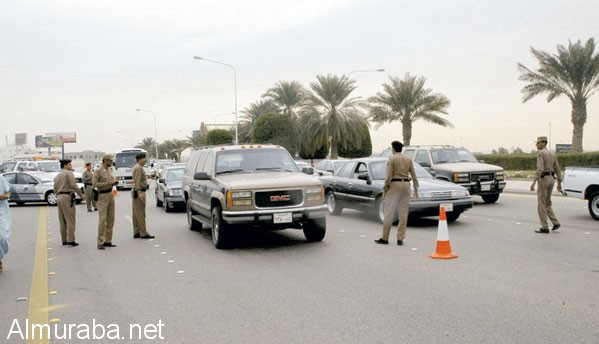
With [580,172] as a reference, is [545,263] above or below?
below

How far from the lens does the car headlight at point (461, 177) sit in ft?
56.2

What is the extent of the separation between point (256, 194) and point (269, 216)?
44 cm

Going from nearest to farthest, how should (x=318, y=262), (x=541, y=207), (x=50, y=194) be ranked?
(x=318, y=262) < (x=541, y=207) < (x=50, y=194)

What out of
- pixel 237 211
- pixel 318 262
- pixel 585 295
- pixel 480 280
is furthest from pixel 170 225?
pixel 585 295

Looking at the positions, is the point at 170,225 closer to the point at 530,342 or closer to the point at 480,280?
the point at 480,280

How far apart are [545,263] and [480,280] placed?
1.60 metres

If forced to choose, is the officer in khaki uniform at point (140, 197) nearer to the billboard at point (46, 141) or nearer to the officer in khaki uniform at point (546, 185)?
the officer in khaki uniform at point (546, 185)

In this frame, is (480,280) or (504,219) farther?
(504,219)

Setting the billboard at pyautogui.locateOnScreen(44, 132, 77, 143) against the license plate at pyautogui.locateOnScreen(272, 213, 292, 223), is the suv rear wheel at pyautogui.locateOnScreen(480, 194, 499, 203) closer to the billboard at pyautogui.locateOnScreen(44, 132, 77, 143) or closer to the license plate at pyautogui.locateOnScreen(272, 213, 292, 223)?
the license plate at pyautogui.locateOnScreen(272, 213, 292, 223)

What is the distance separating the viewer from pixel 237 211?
978 centimetres

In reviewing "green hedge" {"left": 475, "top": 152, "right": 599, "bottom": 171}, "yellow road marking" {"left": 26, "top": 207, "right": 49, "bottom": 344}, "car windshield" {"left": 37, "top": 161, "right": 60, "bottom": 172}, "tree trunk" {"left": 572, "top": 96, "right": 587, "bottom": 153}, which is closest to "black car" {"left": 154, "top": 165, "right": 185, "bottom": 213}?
"yellow road marking" {"left": 26, "top": 207, "right": 49, "bottom": 344}

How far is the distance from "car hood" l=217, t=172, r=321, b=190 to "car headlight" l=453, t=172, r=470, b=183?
7.62 m

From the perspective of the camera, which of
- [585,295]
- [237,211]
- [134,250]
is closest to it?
[585,295]

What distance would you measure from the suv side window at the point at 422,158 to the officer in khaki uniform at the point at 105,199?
1081cm
